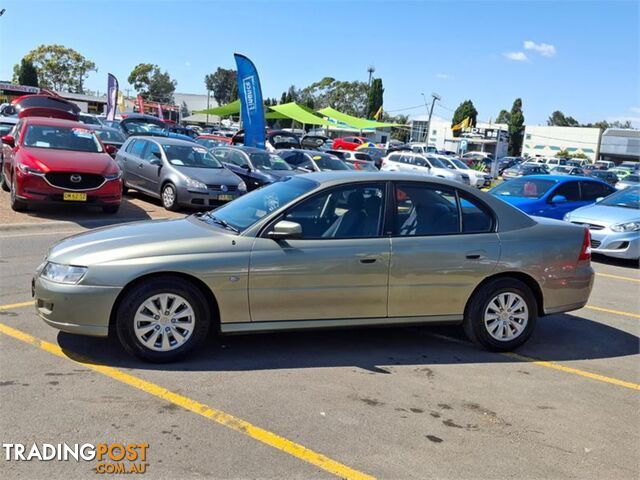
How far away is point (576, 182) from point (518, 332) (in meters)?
9.33

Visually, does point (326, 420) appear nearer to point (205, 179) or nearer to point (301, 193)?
point (301, 193)

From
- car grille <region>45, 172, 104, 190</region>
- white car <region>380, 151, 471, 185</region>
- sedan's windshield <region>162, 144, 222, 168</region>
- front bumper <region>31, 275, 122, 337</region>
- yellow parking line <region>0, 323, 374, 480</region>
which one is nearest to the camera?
yellow parking line <region>0, 323, 374, 480</region>

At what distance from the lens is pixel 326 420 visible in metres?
3.83

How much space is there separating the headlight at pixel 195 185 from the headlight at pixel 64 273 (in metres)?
8.36

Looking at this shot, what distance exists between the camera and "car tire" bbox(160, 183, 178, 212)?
12.8 metres

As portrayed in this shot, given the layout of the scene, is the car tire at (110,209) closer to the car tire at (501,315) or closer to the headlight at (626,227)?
the car tire at (501,315)

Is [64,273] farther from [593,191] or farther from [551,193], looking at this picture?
[593,191]

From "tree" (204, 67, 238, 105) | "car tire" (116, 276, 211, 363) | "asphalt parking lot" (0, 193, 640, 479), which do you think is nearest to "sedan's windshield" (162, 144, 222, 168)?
"asphalt parking lot" (0, 193, 640, 479)

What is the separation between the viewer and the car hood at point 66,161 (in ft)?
33.3

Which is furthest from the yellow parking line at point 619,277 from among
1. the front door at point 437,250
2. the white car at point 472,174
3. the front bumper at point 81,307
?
the white car at point 472,174

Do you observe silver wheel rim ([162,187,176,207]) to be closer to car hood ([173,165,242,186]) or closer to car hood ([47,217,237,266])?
car hood ([173,165,242,186])

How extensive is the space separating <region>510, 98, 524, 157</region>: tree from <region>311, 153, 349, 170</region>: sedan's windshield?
78.7 m

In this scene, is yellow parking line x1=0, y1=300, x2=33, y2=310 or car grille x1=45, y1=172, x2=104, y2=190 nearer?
yellow parking line x1=0, y1=300, x2=33, y2=310

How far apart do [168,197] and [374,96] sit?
79090mm
